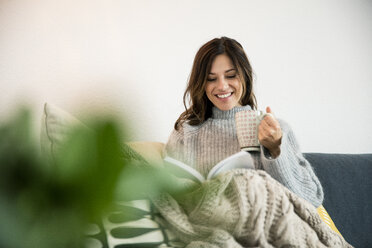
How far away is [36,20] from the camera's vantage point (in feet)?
4.21

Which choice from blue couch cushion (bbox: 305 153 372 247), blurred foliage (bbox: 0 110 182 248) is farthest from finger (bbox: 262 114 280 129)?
blurred foliage (bbox: 0 110 182 248)

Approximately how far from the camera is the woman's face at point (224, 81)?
135 centimetres

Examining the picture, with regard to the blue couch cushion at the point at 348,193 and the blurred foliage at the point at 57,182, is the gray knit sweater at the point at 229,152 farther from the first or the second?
the blurred foliage at the point at 57,182

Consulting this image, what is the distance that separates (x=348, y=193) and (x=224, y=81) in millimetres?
797

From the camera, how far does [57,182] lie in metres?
0.14

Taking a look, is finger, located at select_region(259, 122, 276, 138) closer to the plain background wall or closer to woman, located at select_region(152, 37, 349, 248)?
woman, located at select_region(152, 37, 349, 248)

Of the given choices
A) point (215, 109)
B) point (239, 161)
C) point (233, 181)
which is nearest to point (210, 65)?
point (215, 109)

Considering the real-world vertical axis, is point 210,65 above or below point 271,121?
above

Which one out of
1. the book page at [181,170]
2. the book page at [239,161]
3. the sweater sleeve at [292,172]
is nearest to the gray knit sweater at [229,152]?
the sweater sleeve at [292,172]

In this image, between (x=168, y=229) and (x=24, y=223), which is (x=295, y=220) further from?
(x=24, y=223)

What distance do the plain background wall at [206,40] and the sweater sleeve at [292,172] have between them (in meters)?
0.45

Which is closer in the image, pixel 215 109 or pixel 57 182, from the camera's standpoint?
pixel 57 182

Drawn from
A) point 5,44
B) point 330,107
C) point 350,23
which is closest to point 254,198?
point 5,44

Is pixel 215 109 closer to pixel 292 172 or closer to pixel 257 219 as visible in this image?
pixel 292 172
